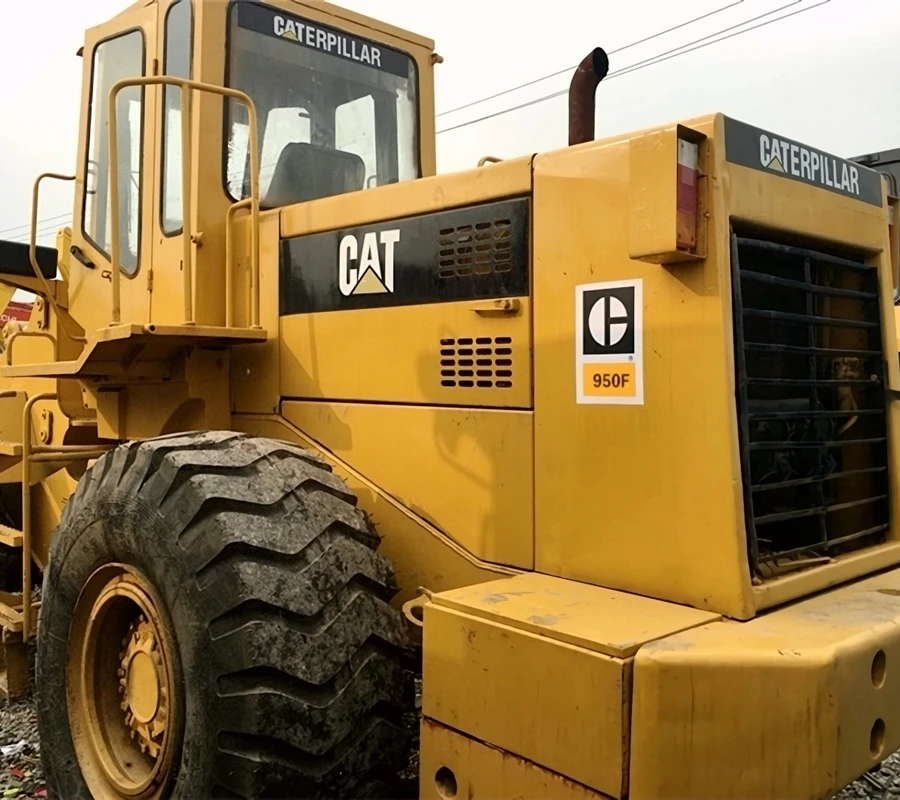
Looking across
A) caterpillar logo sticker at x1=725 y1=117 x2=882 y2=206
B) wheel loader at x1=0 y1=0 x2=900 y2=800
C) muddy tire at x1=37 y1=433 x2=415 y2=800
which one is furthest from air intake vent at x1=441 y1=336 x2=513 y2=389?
caterpillar logo sticker at x1=725 y1=117 x2=882 y2=206

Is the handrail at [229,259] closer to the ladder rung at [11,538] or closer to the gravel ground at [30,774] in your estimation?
the ladder rung at [11,538]

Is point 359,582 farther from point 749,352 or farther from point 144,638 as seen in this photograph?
point 749,352

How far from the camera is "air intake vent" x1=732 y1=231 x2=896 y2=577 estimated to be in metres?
2.55

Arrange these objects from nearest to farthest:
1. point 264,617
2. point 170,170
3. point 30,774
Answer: point 264,617 → point 30,774 → point 170,170

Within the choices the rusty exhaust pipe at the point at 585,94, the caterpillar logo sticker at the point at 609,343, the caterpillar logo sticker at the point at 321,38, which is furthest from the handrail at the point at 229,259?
the caterpillar logo sticker at the point at 609,343

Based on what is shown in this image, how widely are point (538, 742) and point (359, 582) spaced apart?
685 mm

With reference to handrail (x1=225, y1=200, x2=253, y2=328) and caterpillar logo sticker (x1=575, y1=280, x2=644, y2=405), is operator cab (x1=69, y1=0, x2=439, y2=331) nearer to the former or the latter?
handrail (x1=225, y1=200, x2=253, y2=328)

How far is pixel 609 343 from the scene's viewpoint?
2.53 m

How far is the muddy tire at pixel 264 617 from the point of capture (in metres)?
2.40

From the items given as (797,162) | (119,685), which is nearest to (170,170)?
(119,685)

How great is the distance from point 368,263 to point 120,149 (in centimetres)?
173

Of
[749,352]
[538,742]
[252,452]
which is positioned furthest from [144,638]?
[749,352]

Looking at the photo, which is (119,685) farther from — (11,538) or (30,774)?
(11,538)

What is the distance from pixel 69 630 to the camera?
10.3 feet
